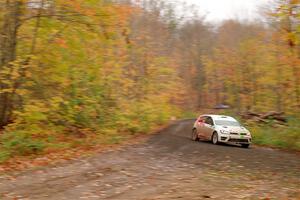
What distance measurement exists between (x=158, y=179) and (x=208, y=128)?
13.1 metres

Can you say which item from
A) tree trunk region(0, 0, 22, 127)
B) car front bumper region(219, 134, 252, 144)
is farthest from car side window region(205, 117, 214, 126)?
tree trunk region(0, 0, 22, 127)

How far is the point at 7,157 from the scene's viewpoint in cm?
1356

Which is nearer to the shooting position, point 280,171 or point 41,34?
point 280,171

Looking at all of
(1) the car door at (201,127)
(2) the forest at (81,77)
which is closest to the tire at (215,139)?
(1) the car door at (201,127)

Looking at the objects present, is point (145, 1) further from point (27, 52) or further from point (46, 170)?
point (46, 170)

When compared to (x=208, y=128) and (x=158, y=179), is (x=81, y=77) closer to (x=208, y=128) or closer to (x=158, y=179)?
(x=208, y=128)

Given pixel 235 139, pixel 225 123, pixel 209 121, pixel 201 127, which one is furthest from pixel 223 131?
pixel 201 127

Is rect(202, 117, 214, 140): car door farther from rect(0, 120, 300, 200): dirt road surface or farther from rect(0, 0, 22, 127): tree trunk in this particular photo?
rect(0, 0, 22, 127): tree trunk

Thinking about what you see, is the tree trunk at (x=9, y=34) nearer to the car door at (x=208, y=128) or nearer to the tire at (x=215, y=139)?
the tire at (x=215, y=139)

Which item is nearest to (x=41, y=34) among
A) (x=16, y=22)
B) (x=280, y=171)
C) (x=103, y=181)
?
(x=16, y=22)

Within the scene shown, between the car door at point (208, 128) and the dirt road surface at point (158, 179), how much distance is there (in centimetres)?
717

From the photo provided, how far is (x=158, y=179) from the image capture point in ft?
34.8

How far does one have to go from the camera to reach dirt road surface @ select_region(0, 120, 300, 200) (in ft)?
28.5

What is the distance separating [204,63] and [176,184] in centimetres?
6273
